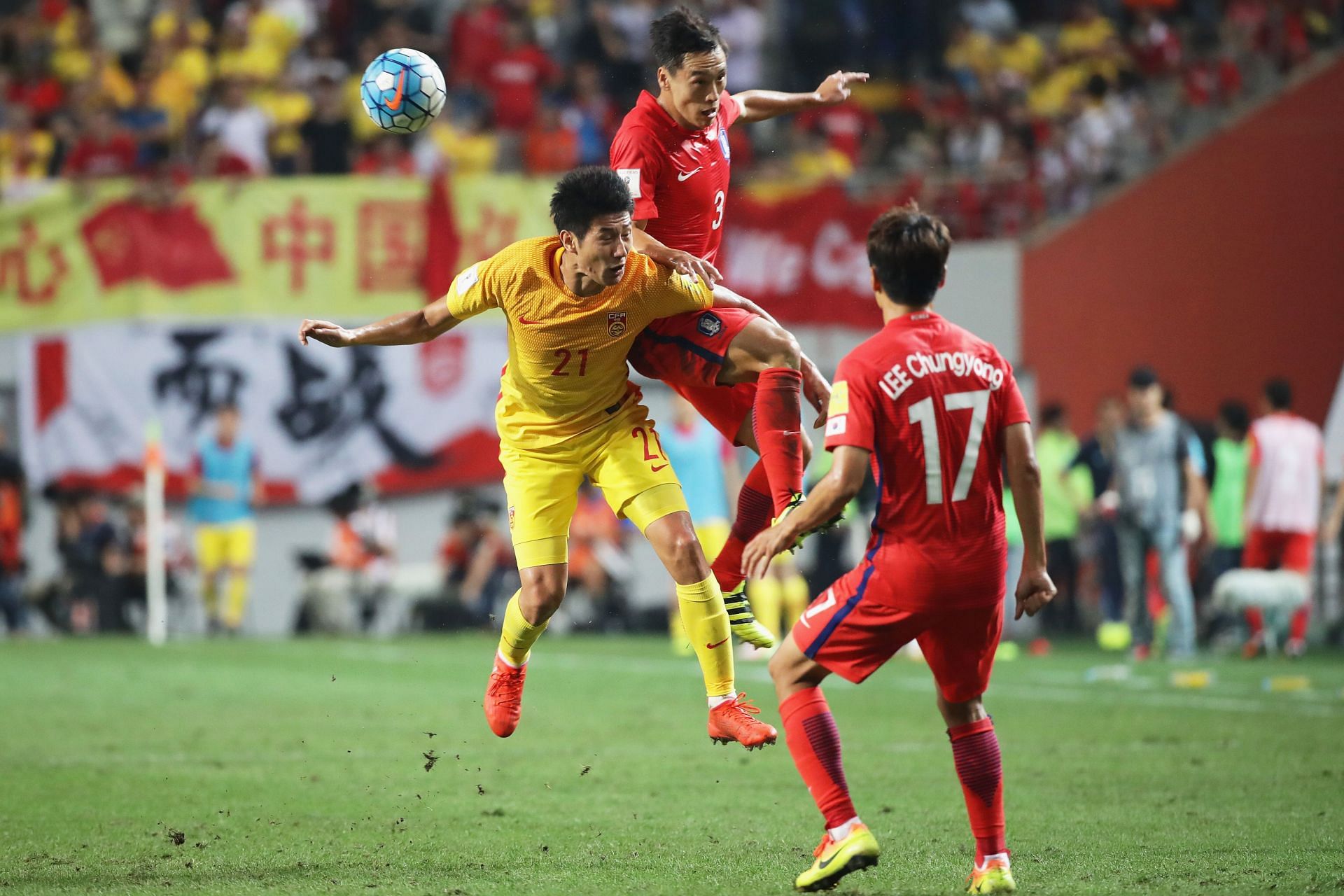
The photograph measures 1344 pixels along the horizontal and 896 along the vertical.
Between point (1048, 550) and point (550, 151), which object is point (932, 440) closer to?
point (1048, 550)

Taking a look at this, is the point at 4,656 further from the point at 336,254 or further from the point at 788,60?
the point at 788,60

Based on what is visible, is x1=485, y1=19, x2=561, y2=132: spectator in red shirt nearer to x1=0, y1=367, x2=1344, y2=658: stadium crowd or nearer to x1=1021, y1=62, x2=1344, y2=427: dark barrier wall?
x1=0, y1=367, x2=1344, y2=658: stadium crowd

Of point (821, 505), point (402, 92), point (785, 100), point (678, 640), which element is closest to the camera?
point (821, 505)

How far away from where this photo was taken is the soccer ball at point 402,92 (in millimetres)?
7230

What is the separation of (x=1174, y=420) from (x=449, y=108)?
389 inches

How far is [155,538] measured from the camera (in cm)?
1778

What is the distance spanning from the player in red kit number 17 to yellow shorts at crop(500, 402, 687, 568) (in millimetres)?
299

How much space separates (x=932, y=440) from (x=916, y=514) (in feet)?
0.81

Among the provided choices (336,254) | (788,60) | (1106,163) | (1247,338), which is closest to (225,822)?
(336,254)

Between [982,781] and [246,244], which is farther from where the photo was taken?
[246,244]

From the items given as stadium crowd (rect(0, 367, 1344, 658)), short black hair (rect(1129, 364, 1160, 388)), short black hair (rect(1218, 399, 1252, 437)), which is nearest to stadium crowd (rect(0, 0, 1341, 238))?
stadium crowd (rect(0, 367, 1344, 658))

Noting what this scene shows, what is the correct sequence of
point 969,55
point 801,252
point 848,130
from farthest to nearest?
point 969,55, point 848,130, point 801,252

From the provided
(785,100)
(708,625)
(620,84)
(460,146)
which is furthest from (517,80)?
(708,625)

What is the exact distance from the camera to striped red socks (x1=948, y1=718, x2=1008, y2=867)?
19.0ft
